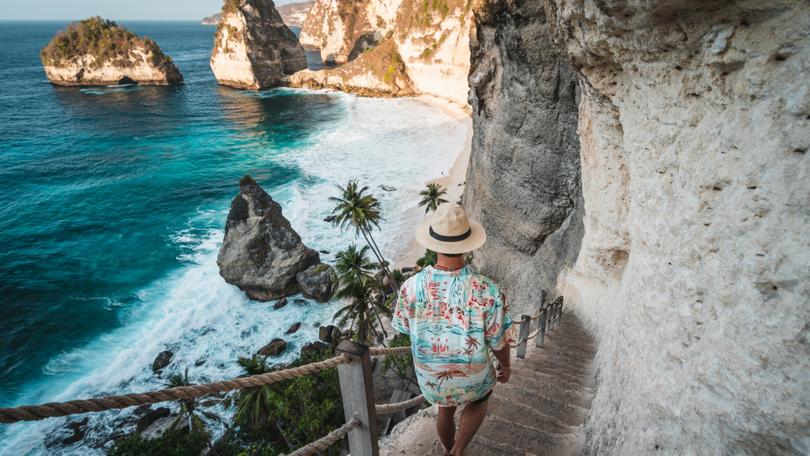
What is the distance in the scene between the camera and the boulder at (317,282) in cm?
2302

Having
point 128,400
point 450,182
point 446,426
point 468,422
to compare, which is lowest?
point 450,182

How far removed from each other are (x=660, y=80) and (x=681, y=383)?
10.6 feet

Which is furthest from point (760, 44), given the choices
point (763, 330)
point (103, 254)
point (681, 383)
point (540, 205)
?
point (103, 254)

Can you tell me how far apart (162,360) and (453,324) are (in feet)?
67.0

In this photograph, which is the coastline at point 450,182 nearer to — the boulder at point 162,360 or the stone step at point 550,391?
the boulder at point 162,360

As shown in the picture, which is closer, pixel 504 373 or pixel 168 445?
pixel 504 373

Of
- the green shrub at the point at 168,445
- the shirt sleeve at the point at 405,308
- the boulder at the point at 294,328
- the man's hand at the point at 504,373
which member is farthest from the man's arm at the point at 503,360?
the boulder at the point at 294,328

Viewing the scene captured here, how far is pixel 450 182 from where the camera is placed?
34.0 m

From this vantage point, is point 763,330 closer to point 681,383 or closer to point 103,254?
point 681,383

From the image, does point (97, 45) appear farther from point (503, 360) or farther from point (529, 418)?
point (503, 360)

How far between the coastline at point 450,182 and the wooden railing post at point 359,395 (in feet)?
71.3

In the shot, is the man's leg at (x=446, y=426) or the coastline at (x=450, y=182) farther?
the coastline at (x=450, y=182)

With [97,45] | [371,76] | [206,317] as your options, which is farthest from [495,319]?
[97,45]

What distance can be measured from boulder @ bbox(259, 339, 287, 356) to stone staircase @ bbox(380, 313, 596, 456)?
14.6 m
